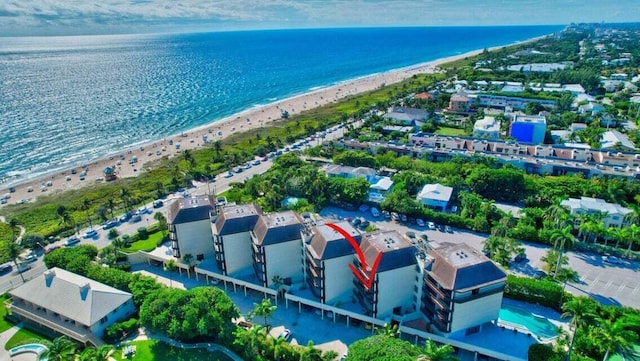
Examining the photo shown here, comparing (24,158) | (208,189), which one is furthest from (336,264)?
(24,158)

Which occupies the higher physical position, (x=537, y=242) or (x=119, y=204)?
(x=537, y=242)

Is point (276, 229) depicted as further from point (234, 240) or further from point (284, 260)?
point (234, 240)

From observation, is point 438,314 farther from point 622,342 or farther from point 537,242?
point 537,242

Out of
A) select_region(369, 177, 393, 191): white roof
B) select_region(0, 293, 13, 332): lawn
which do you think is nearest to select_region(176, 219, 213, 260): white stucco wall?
select_region(0, 293, 13, 332): lawn

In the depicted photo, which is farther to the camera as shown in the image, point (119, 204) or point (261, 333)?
point (119, 204)

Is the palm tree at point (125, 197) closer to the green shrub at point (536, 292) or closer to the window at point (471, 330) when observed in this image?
the window at point (471, 330)
